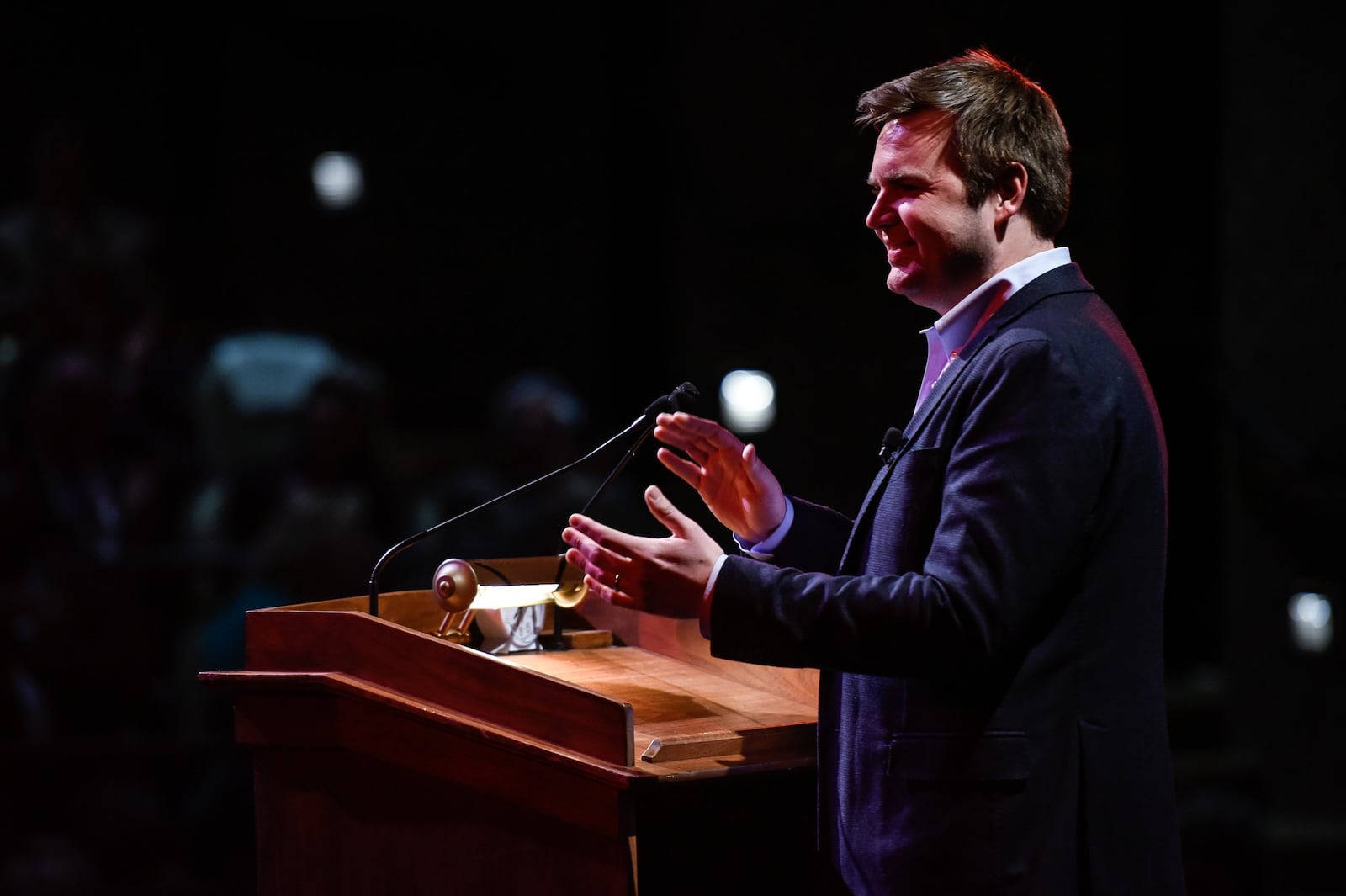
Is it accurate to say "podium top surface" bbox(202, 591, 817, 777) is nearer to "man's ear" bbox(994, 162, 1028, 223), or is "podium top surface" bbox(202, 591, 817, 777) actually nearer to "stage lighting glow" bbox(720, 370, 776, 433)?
"man's ear" bbox(994, 162, 1028, 223)

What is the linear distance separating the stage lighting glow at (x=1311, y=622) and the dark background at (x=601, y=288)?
3cm

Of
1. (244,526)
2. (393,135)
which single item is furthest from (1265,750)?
(393,135)

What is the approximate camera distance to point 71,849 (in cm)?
324

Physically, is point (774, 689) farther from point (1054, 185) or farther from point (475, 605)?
point (1054, 185)

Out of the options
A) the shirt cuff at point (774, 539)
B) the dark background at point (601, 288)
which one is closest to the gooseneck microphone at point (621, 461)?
the shirt cuff at point (774, 539)

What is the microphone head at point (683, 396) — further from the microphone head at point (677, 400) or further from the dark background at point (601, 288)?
the dark background at point (601, 288)

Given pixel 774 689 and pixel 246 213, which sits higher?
pixel 246 213

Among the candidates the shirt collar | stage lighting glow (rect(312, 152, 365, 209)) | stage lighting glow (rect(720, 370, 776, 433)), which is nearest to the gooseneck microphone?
the shirt collar

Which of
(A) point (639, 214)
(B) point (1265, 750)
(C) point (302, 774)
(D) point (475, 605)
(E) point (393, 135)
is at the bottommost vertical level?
(B) point (1265, 750)

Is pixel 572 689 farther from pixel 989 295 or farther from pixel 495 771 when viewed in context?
pixel 989 295

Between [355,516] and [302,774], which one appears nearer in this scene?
[302,774]

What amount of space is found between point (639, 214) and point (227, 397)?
5.85 feet

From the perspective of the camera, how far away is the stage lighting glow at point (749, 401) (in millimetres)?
4465

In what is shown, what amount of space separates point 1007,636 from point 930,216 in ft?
1.46
